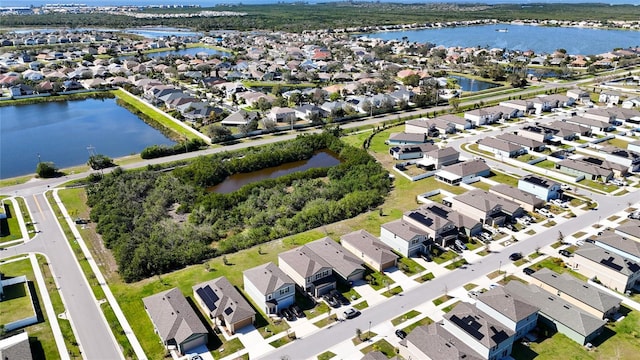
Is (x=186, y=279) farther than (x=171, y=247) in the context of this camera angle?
No

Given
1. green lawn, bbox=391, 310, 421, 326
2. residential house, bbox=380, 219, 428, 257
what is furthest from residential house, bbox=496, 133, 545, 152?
green lawn, bbox=391, 310, 421, 326

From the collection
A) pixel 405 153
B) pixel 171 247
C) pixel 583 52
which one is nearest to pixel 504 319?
pixel 171 247

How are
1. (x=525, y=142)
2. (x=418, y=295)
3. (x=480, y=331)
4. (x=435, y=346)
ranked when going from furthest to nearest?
1. (x=525, y=142)
2. (x=418, y=295)
3. (x=480, y=331)
4. (x=435, y=346)

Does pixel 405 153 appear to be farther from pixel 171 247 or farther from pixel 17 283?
pixel 17 283

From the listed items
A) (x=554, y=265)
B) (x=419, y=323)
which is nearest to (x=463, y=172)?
(x=554, y=265)

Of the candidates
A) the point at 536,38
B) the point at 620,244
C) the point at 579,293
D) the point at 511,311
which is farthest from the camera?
the point at 536,38

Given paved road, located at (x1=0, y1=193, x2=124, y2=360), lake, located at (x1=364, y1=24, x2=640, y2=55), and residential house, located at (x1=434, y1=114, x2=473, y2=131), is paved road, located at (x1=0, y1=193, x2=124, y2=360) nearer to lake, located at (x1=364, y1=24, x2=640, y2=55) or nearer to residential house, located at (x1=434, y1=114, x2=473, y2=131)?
residential house, located at (x1=434, y1=114, x2=473, y2=131)

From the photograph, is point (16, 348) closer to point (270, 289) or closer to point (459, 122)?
point (270, 289)
